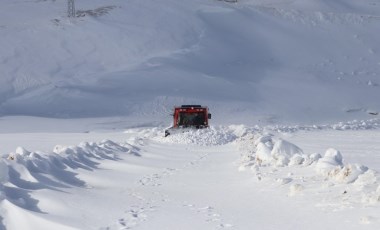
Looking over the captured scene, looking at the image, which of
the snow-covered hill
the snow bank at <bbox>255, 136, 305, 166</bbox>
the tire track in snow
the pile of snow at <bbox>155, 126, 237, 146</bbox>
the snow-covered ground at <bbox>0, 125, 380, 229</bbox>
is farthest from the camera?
the snow-covered hill

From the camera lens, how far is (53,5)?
63.9 metres

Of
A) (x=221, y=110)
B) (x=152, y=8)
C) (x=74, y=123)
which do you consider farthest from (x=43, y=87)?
(x=152, y=8)

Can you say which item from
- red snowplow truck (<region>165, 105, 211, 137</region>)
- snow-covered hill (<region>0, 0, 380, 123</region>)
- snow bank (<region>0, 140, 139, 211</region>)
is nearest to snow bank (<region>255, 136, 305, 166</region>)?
snow bank (<region>0, 140, 139, 211</region>)

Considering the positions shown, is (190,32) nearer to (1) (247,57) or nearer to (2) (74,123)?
(1) (247,57)

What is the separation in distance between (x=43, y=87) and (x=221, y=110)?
40.1 ft

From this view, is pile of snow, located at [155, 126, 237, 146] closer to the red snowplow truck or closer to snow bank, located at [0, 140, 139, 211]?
the red snowplow truck

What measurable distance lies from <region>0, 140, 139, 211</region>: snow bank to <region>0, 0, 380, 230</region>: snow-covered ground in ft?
0.14

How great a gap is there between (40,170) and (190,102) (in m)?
31.9

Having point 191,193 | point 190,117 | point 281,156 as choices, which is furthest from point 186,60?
point 191,193

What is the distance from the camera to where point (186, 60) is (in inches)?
1923

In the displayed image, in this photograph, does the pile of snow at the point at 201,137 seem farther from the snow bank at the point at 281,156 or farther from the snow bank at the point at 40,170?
the snow bank at the point at 281,156

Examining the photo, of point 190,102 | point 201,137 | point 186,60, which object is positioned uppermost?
point 186,60

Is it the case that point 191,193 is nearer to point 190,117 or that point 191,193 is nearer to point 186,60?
point 190,117

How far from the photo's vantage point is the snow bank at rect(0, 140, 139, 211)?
7305 mm
